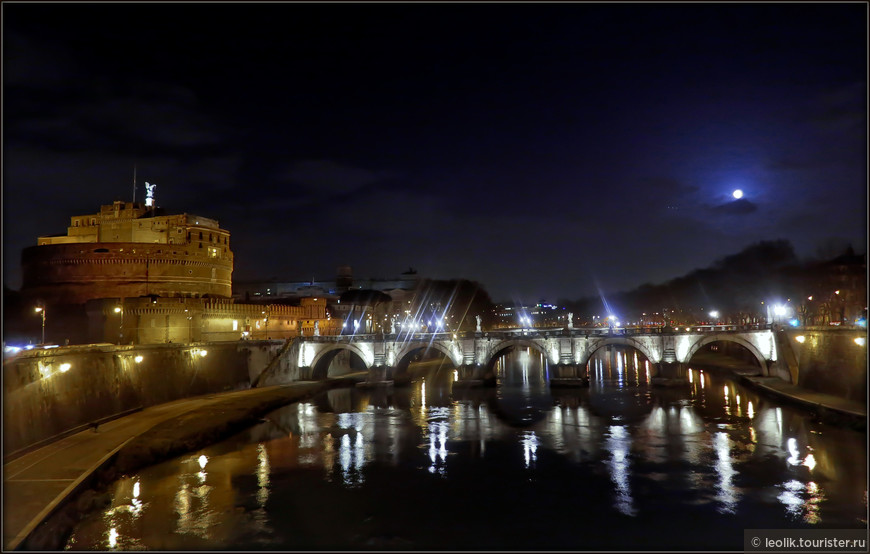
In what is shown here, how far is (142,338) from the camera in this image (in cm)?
3894

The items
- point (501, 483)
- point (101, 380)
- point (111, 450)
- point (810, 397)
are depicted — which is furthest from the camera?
point (810, 397)

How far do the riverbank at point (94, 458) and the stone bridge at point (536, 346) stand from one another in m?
14.0

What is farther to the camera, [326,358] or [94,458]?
[326,358]

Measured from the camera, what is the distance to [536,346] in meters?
49.7

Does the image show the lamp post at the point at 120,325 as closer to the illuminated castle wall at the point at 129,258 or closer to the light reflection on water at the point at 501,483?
the illuminated castle wall at the point at 129,258

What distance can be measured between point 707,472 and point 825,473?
12.7ft

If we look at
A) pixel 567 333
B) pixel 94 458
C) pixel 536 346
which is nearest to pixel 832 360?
pixel 567 333

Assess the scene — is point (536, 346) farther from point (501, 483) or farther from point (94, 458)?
point (94, 458)

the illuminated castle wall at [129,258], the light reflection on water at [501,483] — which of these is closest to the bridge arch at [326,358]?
the illuminated castle wall at [129,258]

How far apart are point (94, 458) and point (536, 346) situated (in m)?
36.5

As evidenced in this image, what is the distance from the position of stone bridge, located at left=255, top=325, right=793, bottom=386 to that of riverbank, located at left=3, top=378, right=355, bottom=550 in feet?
46.0

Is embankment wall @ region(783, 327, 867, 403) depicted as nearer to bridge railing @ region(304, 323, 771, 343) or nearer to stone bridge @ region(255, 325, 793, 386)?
stone bridge @ region(255, 325, 793, 386)

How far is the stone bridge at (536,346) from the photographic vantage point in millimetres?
44406

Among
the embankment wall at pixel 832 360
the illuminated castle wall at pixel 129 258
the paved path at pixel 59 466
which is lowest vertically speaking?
the paved path at pixel 59 466
